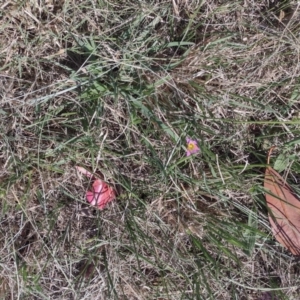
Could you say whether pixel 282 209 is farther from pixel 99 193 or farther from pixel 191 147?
pixel 99 193

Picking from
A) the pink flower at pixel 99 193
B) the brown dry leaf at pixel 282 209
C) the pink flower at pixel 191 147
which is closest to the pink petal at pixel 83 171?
the pink flower at pixel 99 193

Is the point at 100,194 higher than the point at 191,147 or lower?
lower

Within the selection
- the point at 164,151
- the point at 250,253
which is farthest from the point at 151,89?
the point at 250,253

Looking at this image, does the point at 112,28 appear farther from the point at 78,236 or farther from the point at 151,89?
the point at 78,236

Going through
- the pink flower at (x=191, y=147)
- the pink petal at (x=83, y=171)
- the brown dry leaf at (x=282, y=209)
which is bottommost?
the brown dry leaf at (x=282, y=209)

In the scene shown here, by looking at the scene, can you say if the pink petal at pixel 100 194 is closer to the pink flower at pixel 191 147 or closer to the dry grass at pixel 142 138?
the dry grass at pixel 142 138

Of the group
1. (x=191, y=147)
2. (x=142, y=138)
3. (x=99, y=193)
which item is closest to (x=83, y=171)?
(x=99, y=193)

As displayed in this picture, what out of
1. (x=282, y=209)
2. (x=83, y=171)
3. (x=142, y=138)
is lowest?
(x=282, y=209)

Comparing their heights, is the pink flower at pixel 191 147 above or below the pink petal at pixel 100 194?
above
